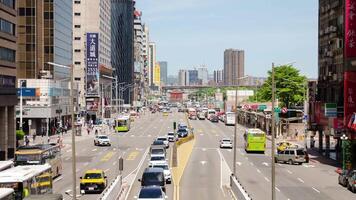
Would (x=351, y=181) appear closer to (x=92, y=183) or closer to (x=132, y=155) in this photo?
(x=92, y=183)

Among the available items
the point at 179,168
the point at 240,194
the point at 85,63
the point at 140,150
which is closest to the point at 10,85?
the point at 140,150

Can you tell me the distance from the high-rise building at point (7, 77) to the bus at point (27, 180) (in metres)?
36.7

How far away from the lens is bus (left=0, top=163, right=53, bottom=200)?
3369 centimetres

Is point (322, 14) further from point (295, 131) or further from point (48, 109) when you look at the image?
point (48, 109)

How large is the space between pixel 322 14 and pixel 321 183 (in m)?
34.3

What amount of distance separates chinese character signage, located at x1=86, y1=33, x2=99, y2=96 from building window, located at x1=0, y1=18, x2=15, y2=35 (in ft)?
278

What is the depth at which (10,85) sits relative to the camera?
78500 mm

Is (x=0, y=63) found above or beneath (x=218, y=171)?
above

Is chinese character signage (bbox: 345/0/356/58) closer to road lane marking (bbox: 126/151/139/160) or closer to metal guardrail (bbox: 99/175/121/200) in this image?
road lane marking (bbox: 126/151/139/160)

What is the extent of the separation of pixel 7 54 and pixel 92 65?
91.4 metres

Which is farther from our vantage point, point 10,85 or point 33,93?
point 33,93

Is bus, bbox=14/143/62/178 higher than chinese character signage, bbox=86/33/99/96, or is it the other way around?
chinese character signage, bbox=86/33/99/96

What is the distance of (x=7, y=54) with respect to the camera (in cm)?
7731

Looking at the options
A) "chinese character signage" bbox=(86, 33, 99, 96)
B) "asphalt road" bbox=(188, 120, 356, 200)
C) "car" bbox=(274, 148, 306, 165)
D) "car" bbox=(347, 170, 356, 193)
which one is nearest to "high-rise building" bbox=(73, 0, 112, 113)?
"chinese character signage" bbox=(86, 33, 99, 96)
